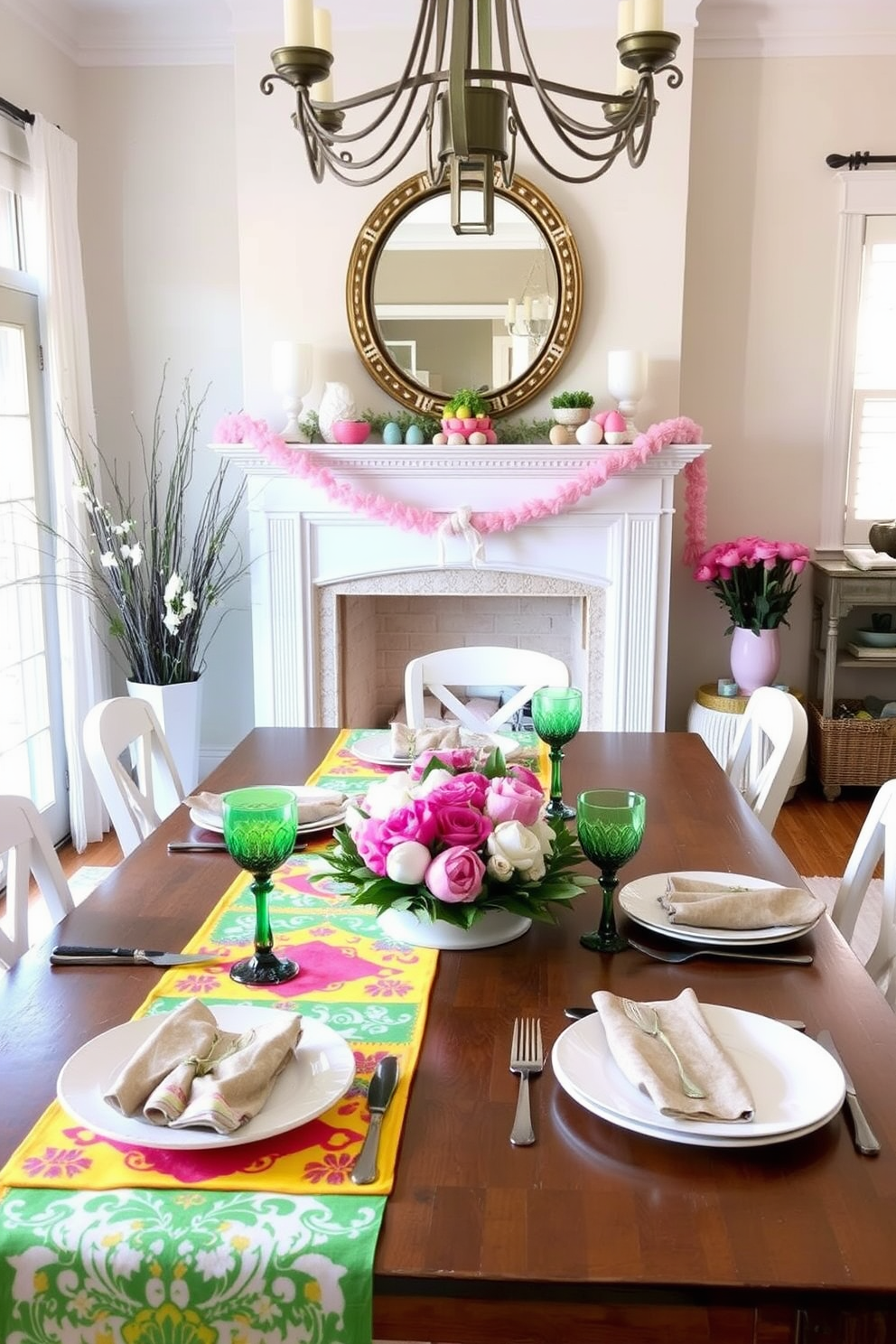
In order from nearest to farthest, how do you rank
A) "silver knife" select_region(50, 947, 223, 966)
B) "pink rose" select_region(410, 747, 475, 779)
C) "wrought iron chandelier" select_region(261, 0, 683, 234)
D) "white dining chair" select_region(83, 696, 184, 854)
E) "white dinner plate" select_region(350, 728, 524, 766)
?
1. "silver knife" select_region(50, 947, 223, 966)
2. "wrought iron chandelier" select_region(261, 0, 683, 234)
3. "pink rose" select_region(410, 747, 475, 779)
4. "white dining chair" select_region(83, 696, 184, 854)
5. "white dinner plate" select_region(350, 728, 524, 766)

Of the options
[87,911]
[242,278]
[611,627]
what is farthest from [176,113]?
[87,911]

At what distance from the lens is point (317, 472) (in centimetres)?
400

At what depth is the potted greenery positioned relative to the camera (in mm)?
3961

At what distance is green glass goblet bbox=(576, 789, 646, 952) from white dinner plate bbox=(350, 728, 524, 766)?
754 millimetres

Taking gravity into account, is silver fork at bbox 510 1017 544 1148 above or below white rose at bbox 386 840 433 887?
below

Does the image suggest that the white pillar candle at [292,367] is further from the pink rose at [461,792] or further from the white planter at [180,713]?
the pink rose at [461,792]

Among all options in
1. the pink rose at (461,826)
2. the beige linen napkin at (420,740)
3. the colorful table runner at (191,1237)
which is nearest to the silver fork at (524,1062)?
the colorful table runner at (191,1237)

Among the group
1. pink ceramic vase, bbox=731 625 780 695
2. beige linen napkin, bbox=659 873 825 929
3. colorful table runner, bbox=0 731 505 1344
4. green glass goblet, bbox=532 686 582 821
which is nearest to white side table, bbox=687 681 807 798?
pink ceramic vase, bbox=731 625 780 695

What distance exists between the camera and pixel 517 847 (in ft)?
4.72

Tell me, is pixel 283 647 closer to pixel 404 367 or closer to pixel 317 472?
pixel 317 472

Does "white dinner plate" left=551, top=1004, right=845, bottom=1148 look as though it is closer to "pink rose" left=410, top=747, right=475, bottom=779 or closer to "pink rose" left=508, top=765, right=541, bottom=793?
"pink rose" left=508, top=765, right=541, bottom=793

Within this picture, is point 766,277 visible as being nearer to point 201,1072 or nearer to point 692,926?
point 692,926

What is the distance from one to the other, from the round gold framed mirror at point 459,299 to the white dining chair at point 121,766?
2067mm

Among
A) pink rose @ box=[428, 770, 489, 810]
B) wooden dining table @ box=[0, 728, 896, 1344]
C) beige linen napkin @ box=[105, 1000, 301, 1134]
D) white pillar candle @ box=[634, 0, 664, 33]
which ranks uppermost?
white pillar candle @ box=[634, 0, 664, 33]
